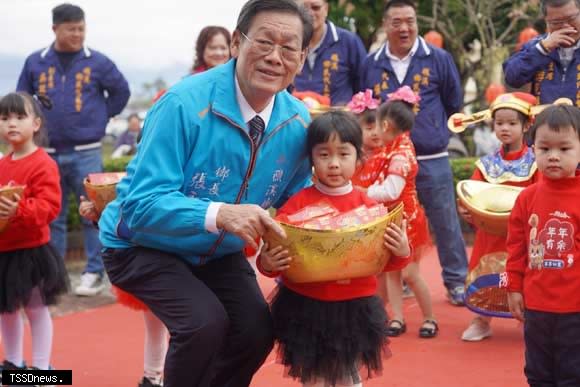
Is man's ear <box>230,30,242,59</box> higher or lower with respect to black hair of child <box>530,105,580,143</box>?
higher

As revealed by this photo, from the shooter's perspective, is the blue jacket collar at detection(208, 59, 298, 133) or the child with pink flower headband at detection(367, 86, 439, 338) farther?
the child with pink flower headband at detection(367, 86, 439, 338)

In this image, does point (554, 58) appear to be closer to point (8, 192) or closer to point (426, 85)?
point (426, 85)

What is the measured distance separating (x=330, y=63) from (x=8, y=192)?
2.79 metres

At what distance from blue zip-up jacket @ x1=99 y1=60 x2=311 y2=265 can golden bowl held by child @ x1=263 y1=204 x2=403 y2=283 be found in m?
0.28

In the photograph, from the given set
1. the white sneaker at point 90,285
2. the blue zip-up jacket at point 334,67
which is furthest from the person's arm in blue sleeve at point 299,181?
the white sneaker at point 90,285

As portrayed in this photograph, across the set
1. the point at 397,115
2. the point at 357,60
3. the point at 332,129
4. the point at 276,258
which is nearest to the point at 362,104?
the point at 397,115

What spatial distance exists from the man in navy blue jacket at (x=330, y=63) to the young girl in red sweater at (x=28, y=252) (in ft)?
7.45

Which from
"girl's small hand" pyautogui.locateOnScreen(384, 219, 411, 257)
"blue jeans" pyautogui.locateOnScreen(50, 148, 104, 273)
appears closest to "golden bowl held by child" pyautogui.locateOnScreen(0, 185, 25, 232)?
"girl's small hand" pyautogui.locateOnScreen(384, 219, 411, 257)

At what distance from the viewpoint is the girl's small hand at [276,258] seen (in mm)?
3295

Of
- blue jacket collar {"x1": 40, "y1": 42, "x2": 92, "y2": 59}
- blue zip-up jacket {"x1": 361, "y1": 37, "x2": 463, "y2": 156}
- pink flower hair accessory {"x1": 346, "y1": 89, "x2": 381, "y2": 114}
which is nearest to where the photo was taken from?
pink flower hair accessory {"x1": 346, "y1": 89, "x2": 381, "y2": 114}

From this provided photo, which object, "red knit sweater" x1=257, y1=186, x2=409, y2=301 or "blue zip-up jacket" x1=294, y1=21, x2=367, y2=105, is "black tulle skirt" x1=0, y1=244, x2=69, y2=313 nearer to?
"red knit sweater" x1=257, y1=186, x2=409, y2=301

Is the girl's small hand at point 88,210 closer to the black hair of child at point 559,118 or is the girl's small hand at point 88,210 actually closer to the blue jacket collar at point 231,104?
the blue jacket collar at point 231,104

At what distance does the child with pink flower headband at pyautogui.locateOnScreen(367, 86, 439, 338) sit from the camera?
204 inches

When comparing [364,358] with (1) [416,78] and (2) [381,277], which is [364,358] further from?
(1) [416,78]
